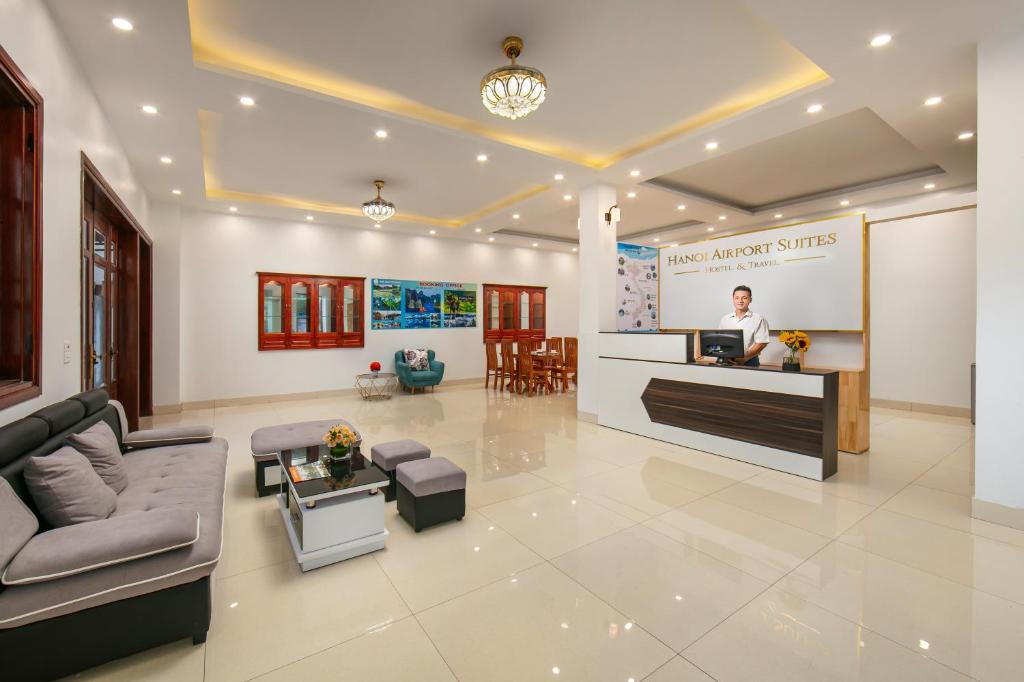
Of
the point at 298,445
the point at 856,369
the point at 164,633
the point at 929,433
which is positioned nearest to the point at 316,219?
the point at 298,445

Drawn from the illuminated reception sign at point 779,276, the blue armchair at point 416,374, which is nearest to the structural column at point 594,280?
the illuminated reception sign at point 779,276

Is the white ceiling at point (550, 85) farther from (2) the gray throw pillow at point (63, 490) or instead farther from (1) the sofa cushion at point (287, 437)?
(1) the sofa cushion at point (287, 437)

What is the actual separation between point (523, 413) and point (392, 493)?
3793 mm

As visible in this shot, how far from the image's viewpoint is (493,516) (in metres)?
3.42

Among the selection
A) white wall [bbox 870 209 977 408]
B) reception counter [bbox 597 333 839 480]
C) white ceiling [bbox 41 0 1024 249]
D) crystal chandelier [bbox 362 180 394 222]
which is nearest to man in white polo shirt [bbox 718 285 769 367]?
reception counter [bbox 597 333 839 480]

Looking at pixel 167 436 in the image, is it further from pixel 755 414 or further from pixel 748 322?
pixel 748 322

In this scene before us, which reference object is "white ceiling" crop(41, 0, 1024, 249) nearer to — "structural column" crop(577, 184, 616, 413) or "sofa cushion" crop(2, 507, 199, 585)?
"structural column" crop(577, 184, 616, 413)

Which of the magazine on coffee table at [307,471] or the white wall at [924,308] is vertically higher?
the white wall at [924,308]

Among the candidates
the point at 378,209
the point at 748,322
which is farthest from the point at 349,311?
the point at 748,322

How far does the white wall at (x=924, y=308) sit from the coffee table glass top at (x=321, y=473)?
8270 millimetres

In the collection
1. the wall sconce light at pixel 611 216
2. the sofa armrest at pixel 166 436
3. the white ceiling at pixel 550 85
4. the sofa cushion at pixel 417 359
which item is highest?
the white ceiling at pixel 550 85

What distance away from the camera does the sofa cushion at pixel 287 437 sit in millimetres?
3781

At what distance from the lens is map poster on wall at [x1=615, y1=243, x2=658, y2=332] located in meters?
6.93

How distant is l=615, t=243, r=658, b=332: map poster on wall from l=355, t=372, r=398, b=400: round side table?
4723 millimetres
